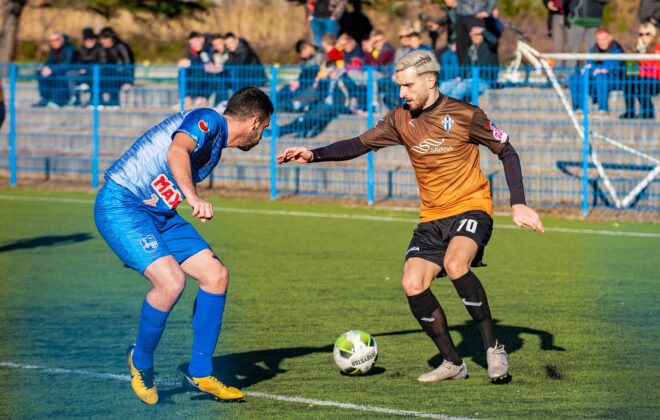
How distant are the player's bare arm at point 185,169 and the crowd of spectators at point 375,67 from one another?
9965 millimetres

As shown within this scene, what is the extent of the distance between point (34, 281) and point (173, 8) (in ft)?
86.9

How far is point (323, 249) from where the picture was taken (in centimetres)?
1352

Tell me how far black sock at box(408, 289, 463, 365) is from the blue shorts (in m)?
1.38

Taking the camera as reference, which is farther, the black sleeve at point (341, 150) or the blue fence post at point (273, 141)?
the blue fence post at point (273, 141)

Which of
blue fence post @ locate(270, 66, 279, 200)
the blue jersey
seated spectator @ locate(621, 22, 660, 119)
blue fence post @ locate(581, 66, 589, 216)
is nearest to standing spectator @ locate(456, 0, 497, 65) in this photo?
blue fence post @ locate(581, 66, 589, 216)

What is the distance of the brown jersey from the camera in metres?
7.57

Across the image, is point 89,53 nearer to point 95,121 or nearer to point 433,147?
point 95,121

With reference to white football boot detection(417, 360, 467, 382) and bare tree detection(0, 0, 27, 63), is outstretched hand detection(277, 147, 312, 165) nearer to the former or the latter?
white football boot detection(417, 360, 467, 382)

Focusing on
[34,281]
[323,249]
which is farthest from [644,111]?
[34,281]

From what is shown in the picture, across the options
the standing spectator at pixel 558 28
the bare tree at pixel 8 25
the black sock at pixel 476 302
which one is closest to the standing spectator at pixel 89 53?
the standing spectator at pixel 558 28

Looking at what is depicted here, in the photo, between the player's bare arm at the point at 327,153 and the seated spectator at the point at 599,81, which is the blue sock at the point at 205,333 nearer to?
the player's bare arm at the point at 327,153

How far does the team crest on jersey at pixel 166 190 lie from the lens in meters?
7.02

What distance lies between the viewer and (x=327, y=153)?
7832mm

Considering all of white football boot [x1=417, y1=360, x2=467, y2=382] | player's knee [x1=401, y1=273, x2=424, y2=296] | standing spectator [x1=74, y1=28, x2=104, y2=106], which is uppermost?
standing spectator [x1=74, y1=28, x2=104, y2=106]
